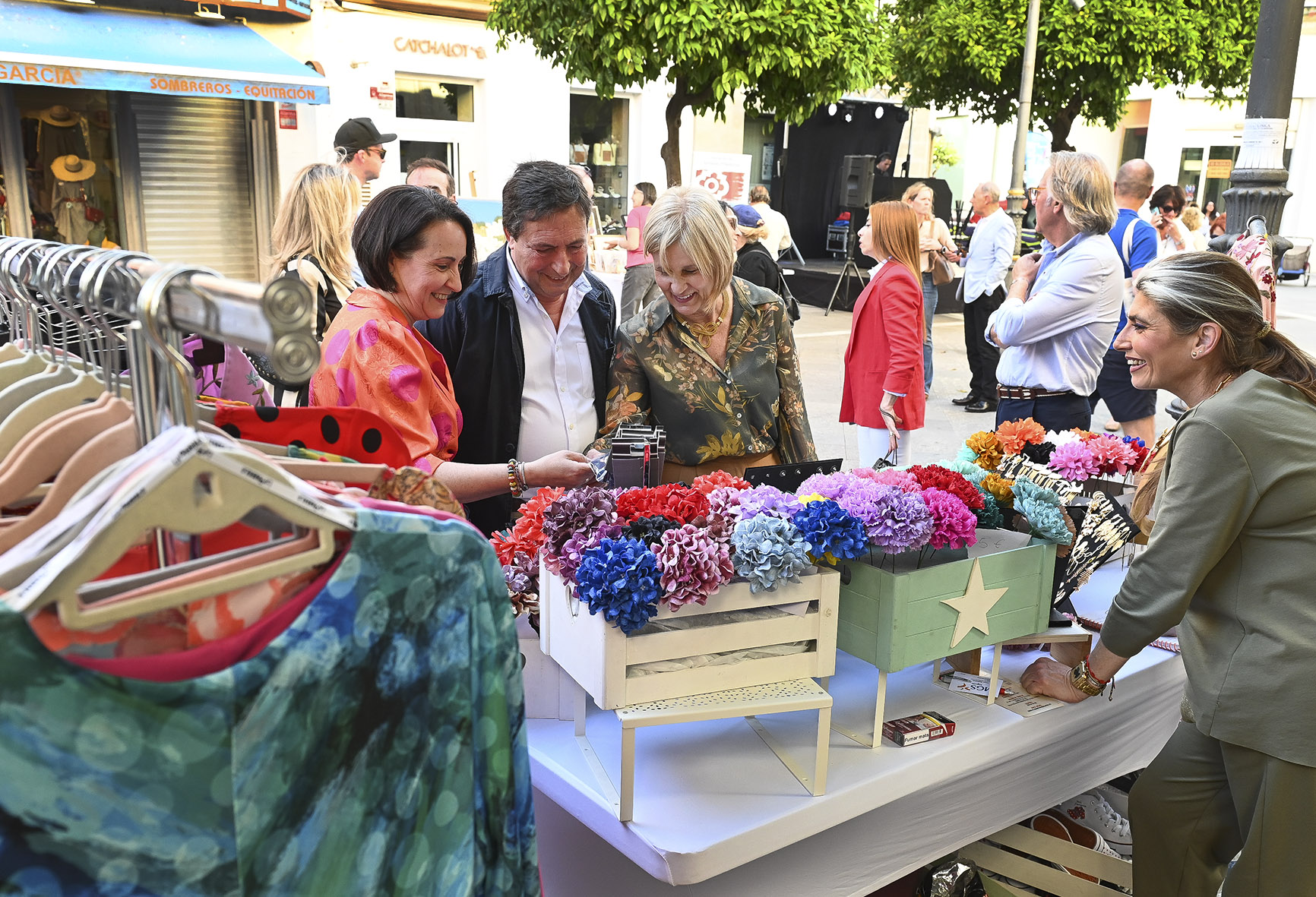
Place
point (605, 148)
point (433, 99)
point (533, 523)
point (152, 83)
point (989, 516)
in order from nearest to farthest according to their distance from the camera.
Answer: point (533, 523) < point (989, 516) < point (152, 83) < point (433, 99) < point (605, 148)

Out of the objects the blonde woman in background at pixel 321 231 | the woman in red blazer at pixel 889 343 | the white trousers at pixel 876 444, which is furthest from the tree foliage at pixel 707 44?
the blonde woman in background at pixel 321 231

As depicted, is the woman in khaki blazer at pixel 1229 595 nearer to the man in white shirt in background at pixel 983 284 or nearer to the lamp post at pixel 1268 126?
the lamp post at pixel 1268 126

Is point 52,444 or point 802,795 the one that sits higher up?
point 52,444

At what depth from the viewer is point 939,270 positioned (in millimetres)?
7855

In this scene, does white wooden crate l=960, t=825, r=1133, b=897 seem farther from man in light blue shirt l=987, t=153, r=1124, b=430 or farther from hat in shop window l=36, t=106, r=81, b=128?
hat in shop window l=36, t=106, r=81, b=128

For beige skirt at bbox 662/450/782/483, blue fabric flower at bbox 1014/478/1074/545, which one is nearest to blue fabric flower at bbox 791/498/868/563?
blue fabric flower at bbox 1014/478/1074/545

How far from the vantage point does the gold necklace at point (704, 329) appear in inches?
95.4

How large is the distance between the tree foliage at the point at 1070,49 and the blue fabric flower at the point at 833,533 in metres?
12.6

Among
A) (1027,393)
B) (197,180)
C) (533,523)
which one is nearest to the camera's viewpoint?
(533,523)

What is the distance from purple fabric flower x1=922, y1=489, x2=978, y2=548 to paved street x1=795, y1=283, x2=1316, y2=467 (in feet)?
13.5

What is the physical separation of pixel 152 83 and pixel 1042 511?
789 cm

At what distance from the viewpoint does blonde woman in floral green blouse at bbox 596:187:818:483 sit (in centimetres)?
233

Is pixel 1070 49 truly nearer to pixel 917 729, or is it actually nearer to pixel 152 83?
pixel 152 83

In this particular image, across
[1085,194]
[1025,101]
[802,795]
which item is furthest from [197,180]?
[1025,101]
